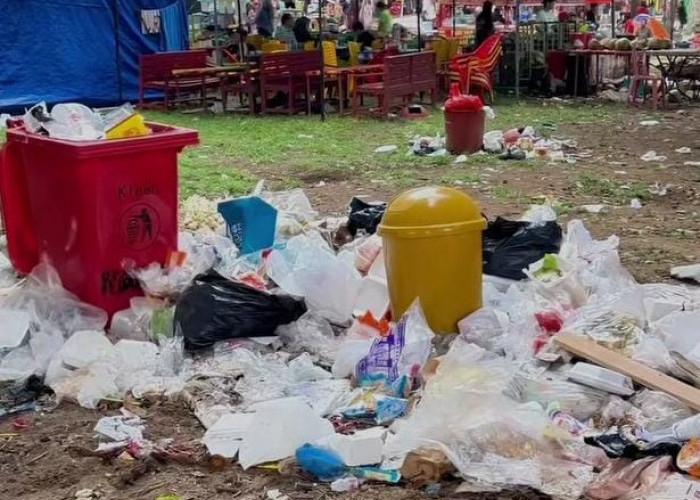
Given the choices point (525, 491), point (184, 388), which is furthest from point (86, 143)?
point (525, 491)

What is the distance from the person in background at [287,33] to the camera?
719 inches

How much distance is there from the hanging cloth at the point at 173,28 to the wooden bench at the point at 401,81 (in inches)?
158

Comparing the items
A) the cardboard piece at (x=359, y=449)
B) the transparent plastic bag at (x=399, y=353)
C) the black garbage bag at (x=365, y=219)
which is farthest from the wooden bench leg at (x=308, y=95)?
the cardboard piece at (x=359, y=449)

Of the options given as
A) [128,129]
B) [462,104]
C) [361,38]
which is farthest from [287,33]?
[128,129]

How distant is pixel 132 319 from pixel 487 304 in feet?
5.43

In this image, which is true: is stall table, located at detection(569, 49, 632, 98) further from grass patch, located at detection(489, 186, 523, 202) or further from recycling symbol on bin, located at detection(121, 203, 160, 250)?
recycling symbol on bin, located at detection(121, 203, 160, 250)

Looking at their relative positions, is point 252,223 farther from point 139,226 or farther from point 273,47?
point 273,47

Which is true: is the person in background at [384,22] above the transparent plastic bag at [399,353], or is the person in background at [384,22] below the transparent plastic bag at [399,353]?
above

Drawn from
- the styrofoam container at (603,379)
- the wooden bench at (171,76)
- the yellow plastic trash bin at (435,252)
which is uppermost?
the wooden bench at (171,76)

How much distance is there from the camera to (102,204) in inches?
173

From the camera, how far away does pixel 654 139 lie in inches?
427

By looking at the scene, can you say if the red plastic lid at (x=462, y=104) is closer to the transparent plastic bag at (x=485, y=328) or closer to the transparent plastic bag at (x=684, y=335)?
the transparent plastic bag at (x=485, y=328)

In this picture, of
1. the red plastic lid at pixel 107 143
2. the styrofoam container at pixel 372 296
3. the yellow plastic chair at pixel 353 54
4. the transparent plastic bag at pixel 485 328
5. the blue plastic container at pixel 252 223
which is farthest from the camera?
the yellow plastic chair at pixel 353 54

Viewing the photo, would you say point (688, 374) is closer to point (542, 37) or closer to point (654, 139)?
point (654, 139)
